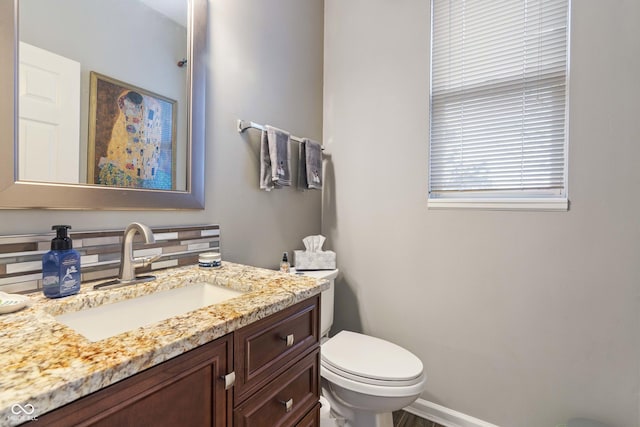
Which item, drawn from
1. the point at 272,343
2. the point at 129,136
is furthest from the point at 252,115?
the point at 272,343

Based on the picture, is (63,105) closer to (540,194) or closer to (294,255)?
(294,255)

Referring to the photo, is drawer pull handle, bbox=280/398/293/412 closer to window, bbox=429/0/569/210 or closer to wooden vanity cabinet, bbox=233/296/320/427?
wooden vanity cabinet, bbox=233/296/320/427

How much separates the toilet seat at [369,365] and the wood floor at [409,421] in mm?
516

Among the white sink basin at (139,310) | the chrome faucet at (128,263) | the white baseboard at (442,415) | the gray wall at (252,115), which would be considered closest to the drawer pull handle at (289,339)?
the white sink basin at (139,310)

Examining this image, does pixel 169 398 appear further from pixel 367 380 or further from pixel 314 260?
pixel 314 260

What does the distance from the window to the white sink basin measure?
1223mm

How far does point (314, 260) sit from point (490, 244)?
35.9 inches

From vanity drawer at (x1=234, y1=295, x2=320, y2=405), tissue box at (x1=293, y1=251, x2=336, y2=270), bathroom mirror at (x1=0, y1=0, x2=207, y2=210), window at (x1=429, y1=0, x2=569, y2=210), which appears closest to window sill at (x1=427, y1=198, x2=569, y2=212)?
window at (x1=429, y1=0, x2=569, y2=210)

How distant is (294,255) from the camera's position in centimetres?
168

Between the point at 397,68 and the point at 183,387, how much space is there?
1799 millimetres

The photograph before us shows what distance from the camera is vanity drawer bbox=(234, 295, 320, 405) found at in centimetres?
69

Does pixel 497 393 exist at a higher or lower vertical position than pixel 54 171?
lower

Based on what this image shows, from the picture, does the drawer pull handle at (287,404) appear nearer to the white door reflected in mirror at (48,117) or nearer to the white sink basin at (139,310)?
the white sink basin at (139,310)

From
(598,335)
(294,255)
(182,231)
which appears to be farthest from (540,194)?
(182,231)
